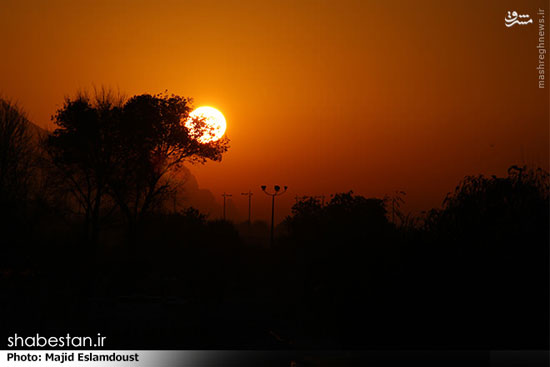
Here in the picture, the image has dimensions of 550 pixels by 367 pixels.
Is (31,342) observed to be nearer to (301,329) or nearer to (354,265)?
(301,329)

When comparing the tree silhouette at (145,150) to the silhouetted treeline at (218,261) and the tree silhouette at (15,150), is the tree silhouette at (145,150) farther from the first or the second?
the tree silhouette at (15,150)

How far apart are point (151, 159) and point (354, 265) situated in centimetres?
4018

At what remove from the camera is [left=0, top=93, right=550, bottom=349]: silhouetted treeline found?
1388 cm

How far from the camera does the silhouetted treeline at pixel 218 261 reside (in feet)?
45.5

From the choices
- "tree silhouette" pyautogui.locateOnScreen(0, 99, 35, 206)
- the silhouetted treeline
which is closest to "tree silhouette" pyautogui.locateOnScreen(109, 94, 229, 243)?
the silhouetted treeline

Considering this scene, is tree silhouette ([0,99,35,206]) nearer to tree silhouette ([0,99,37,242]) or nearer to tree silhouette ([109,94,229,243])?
tree silhouette ([0,99,37,242])

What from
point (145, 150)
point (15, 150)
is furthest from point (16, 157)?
point (145, 150)

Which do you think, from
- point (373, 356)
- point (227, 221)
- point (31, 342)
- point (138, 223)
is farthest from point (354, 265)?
point (227, 221)

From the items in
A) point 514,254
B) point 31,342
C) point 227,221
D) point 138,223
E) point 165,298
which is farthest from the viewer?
point 227,221

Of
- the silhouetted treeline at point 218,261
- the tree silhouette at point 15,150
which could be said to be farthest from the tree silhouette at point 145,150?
the tree silhouette at point 15,150

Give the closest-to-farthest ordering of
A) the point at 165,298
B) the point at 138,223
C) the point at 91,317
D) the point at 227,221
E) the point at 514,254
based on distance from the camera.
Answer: the point at 514,254, the point at 91,317, the point at 165,298, the point at 138,223, the point at 227,221

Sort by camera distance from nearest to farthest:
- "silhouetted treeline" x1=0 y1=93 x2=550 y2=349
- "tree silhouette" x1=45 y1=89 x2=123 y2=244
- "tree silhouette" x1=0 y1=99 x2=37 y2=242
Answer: "silhouetted treeline" x1=0 y1=93 x2=550 y2=349 < "tree silhouette" x1=0 y1=99 x2=37 y2=242 < "tree silhouette" x1=45 y1=89 x2=123 y2=244

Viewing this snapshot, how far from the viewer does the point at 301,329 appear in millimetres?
20375

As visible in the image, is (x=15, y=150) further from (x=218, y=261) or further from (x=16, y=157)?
(x=218, y=261)
